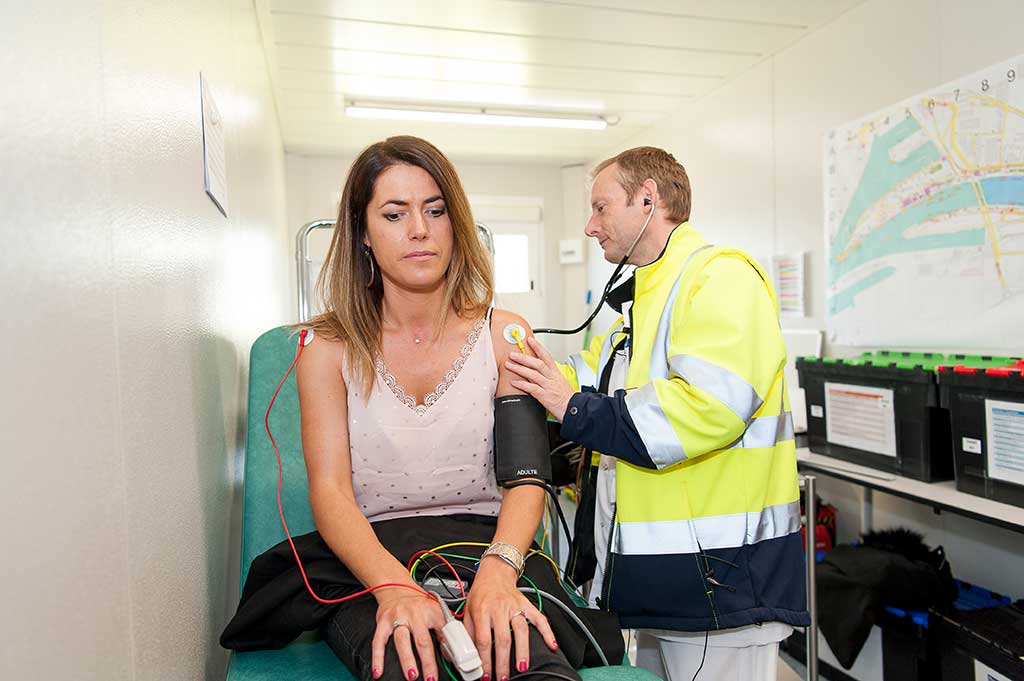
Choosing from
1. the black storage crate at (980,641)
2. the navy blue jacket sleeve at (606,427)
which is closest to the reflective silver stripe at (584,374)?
the navy blue jacket sleeve at (606,427)

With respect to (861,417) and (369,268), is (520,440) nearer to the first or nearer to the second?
(369,268)

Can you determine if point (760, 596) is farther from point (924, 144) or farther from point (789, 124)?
point (789, 124)

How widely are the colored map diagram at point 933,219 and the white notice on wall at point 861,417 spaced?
18.8 inches

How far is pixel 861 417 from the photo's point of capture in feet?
7.42

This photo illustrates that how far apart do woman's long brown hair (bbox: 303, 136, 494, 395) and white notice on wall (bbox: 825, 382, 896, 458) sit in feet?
4.66

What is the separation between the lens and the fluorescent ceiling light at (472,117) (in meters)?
4.32

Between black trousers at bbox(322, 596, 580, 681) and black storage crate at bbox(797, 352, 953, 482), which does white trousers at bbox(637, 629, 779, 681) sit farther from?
black storage crate at bbox(797, 352, 953, 482)

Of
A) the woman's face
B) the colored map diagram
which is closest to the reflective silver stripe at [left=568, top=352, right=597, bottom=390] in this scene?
the woman's face

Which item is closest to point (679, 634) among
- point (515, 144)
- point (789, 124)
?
point (789, 124)

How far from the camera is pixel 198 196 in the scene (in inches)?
47.6

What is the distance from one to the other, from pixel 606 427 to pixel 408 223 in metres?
0.55

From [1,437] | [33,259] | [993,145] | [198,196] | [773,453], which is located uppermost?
[993,145]

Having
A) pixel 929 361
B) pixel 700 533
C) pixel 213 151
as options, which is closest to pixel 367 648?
pixel 700 533

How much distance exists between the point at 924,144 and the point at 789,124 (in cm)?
92
